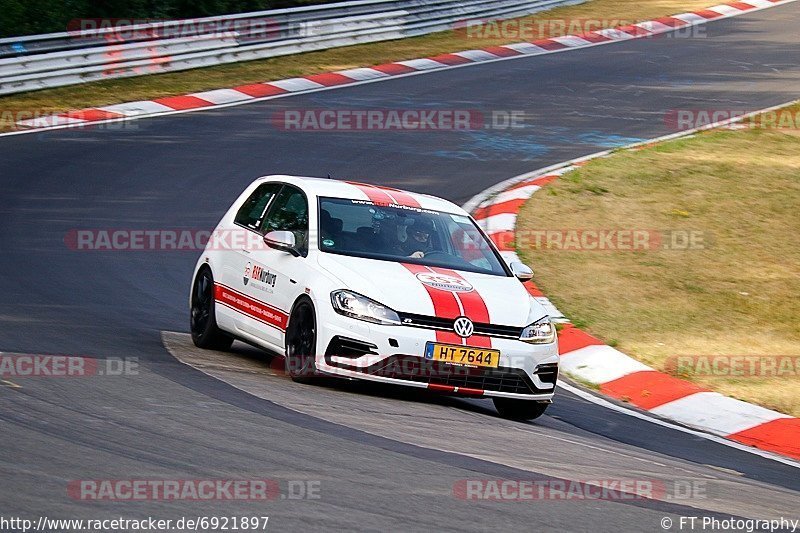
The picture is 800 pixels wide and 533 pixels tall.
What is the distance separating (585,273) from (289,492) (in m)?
8.33

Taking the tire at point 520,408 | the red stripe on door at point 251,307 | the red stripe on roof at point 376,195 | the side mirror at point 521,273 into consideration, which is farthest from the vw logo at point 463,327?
the red stripe on roof at point 376,195

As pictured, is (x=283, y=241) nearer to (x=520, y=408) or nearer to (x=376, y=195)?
(x=376, y=195)

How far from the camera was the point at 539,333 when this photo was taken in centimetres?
896

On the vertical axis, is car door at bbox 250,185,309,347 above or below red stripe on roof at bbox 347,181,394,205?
below

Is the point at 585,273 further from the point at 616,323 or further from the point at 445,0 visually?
the point at 445,0

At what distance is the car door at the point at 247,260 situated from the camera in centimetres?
970

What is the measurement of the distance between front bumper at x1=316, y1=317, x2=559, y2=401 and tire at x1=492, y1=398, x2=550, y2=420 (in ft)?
1.06

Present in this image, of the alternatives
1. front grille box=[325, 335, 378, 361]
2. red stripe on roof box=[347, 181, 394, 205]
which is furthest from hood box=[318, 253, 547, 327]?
red stripe on roof box=[347, 181, 394, 205]

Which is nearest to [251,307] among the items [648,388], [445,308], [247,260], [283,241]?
[247,260]

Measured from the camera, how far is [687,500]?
6.70 meters

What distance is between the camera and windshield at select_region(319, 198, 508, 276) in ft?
30.8

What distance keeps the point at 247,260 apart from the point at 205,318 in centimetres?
67

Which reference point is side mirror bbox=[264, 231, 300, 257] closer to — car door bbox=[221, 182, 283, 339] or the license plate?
car door bbox=[221, 182, 283, 339]

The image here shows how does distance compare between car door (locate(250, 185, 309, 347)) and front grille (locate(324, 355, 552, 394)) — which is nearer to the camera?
front grille (locate(324, 355, 552, 394))
